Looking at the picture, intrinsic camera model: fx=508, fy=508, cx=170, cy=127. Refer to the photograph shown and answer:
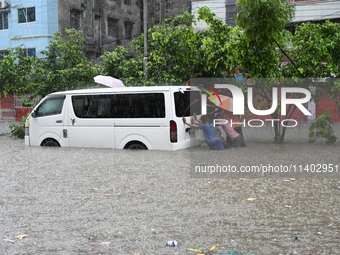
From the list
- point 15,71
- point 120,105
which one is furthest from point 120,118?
point 15,71

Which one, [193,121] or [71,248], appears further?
[193,121]

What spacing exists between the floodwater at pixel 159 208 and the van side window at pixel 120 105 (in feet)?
4.56

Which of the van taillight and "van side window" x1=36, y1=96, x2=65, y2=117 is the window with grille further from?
the van taillight

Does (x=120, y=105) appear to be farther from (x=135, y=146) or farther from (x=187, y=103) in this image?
(x=187, y=103)

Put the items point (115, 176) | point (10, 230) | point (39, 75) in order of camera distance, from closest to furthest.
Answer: point (10, 230), point (115, 176), point (39, 75)

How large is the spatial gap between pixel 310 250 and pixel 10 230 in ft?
10.5

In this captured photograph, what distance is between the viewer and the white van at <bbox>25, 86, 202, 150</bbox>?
1260cm

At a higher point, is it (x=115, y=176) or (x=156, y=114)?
(x=156, y=114)

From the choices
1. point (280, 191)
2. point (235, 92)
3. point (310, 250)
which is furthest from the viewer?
point (235, 92)

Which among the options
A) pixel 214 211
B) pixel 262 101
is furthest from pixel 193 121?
pixel 214 211

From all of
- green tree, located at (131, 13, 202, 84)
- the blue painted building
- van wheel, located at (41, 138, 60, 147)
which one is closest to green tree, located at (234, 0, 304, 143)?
green tree, located at (131, 13, 202, 84)

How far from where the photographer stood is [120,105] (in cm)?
1323

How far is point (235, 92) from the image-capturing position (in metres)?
16.3

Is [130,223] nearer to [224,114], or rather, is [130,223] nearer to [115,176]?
[115,176]
